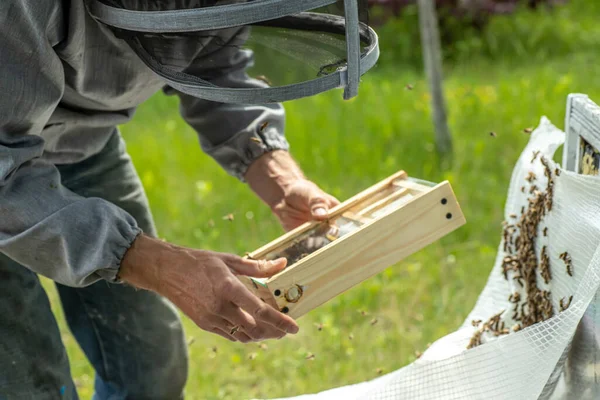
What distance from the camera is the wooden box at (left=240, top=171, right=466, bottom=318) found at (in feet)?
6.27

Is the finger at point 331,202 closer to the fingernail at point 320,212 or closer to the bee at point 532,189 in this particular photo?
the fingernail at point 320,212

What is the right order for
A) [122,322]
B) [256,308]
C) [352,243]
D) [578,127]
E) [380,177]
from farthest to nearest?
[380,177], [122,322], [578,127], [352,243], [256,308]

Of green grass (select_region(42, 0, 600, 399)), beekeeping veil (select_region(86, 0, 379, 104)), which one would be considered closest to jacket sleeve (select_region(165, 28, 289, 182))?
beekeeping veil (select_region(86, 0, 379, 104))

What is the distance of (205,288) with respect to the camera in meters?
1.72

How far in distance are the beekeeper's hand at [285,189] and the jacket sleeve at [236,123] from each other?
0.10ft

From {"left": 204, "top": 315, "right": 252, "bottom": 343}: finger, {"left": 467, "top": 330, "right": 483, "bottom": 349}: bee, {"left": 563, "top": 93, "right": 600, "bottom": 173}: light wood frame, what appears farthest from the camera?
{"left": 467, "top": 330, "right": 483, "bottom": 349}: bee

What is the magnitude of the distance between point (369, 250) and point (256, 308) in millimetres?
406

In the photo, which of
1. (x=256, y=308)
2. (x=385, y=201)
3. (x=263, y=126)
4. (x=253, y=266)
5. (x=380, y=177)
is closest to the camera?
(x=256, y=308)

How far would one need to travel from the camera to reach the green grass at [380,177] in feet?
10.7

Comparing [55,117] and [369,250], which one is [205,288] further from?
[55,117]

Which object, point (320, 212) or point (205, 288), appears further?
point (320, 212)

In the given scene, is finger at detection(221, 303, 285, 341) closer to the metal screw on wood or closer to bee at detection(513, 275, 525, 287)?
the metal screw on wood

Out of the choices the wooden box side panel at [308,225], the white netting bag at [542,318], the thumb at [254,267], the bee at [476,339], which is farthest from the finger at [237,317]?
the bee at [476,339]

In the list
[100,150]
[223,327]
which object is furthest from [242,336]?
[100,150]
